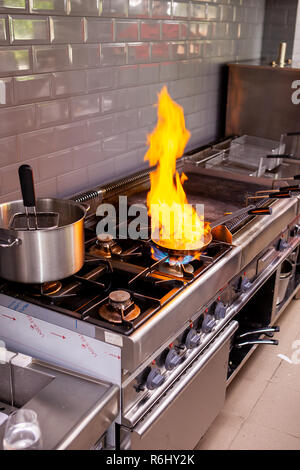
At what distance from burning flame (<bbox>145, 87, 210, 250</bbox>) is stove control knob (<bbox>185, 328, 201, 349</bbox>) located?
0.26 m

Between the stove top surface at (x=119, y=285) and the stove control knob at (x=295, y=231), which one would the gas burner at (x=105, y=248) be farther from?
the stove control knob at (x=295, y=231)

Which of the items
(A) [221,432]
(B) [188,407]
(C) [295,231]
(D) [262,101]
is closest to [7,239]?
(B) [188,407]

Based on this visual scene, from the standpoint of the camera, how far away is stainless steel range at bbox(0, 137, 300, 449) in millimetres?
1318

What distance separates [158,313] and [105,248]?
0.42 meters

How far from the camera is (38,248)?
1307mm

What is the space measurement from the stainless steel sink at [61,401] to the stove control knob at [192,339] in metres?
0.33

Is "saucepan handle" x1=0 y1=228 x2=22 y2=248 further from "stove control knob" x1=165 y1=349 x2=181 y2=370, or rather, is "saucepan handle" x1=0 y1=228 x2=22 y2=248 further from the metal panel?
the metal panel

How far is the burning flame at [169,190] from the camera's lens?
167 cm

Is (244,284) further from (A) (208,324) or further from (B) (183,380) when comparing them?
(B) (183,380)

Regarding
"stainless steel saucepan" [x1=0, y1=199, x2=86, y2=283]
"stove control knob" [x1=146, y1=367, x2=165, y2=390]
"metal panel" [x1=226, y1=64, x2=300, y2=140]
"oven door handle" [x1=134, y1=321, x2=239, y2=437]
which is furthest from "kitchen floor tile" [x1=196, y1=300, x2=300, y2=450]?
"metal panel" [x1=226, y1=64, x2=300, y2=140]

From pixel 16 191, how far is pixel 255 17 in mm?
2191

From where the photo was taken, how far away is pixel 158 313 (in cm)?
134
